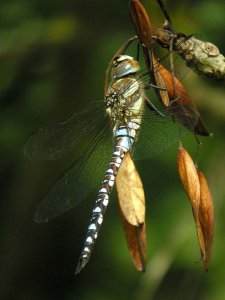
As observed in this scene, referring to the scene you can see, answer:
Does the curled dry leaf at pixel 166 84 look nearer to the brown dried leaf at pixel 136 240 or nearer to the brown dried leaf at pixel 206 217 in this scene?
the brown dried leaf at pixel 206 217

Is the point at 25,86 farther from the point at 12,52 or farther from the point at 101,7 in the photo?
the point at 101,7

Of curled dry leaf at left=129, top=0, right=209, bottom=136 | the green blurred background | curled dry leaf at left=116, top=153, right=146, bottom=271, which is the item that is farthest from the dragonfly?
the green blurred background

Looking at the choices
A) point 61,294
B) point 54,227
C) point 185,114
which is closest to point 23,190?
point 54,227

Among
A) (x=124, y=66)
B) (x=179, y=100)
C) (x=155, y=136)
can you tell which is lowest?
(x=155, y=136)

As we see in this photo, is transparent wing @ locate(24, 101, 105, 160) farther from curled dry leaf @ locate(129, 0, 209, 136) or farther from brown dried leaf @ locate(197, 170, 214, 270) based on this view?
brown dried leaf @ locate(197, 170, 214, 270)

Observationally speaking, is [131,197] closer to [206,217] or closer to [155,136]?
[206,217]

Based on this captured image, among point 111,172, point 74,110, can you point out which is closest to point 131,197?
point 111,172
